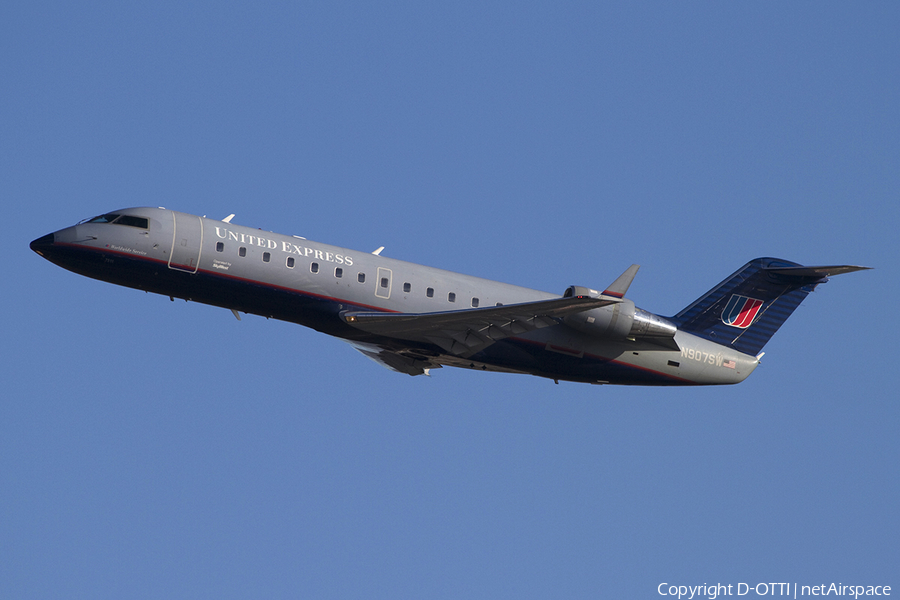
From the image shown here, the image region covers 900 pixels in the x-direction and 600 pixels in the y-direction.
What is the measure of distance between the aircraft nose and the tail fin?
58.4 feet

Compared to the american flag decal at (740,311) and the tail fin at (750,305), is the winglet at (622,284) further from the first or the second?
the american flag decal at (740,311)

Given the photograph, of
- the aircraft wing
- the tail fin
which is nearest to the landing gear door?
the aircraft wing

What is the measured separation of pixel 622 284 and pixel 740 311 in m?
7.47

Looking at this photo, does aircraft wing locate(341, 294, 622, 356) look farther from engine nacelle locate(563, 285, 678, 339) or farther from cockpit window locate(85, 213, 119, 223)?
cockpit window locate(85, 213, 119, 223)

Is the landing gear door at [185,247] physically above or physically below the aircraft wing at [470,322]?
above

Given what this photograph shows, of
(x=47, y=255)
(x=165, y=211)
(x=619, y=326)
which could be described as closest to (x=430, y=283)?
(x=619, y=326)

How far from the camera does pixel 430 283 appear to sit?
1144 inches

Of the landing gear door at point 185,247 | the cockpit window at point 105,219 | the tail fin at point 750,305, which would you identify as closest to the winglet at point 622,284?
the tail fin at point 750,305

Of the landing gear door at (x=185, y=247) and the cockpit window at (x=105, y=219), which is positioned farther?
the cockpit window at (x=105, y=219)

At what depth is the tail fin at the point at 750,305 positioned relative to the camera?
31938mm

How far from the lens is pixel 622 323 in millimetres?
29094

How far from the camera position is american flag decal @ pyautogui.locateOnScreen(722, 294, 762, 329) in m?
32.0

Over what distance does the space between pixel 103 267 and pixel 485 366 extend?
1065 centimetres

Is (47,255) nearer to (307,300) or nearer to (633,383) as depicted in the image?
(307,300)
